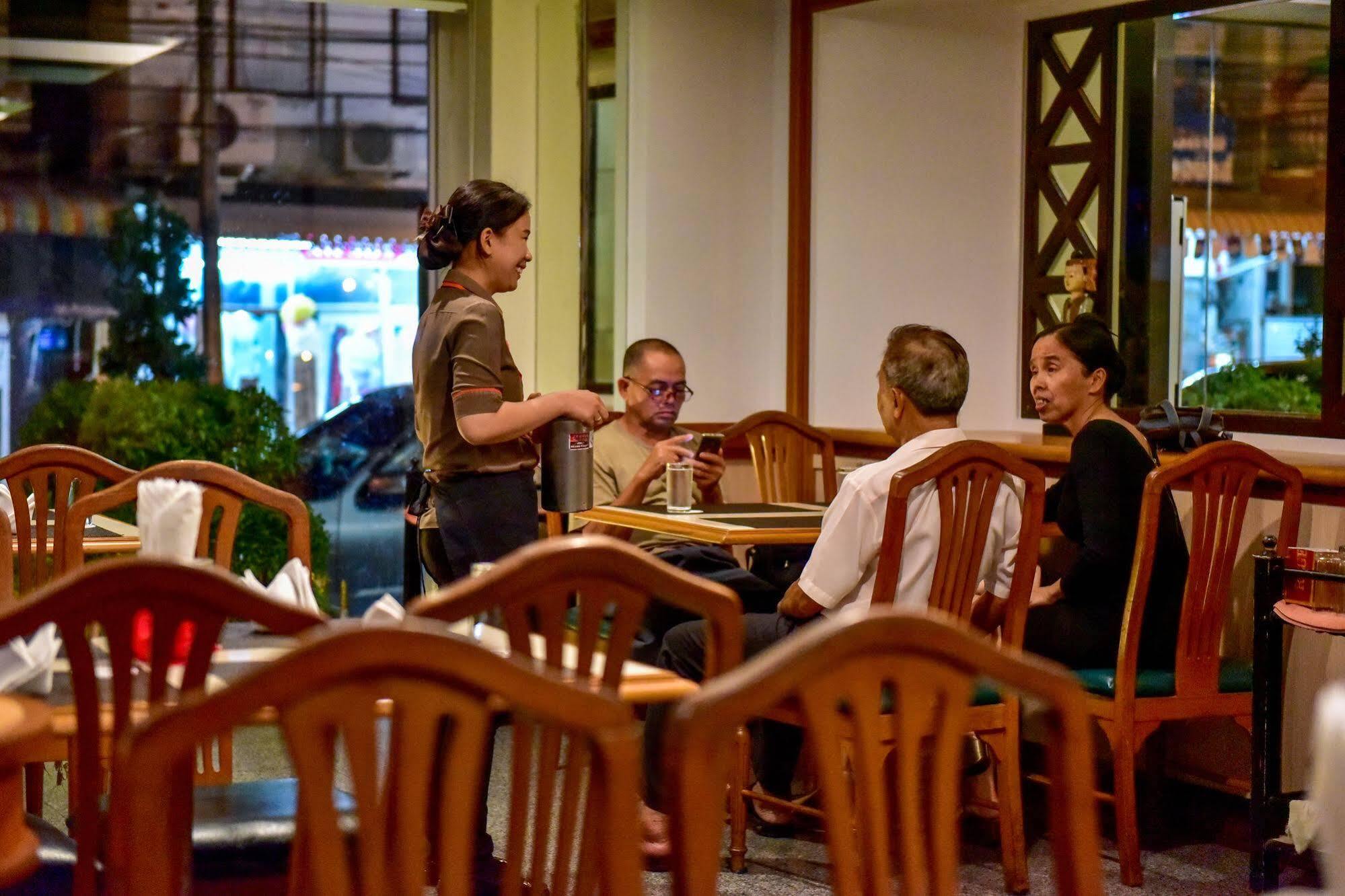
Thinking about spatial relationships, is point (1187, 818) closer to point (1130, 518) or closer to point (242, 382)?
point (1130, 518)

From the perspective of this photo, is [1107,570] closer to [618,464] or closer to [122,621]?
[618,464]

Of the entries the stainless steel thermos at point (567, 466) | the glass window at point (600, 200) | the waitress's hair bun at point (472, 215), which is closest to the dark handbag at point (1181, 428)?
the stainless steel thermos at point (567, 466)

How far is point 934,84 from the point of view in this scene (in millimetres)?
6090

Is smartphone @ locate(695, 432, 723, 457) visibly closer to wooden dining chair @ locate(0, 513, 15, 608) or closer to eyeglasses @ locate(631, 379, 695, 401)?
eyeglasses @ locate(631, 379, 695, 401)

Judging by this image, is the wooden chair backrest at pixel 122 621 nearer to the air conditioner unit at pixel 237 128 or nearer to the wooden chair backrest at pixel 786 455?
the wooden chair backrest at pixel 786 455

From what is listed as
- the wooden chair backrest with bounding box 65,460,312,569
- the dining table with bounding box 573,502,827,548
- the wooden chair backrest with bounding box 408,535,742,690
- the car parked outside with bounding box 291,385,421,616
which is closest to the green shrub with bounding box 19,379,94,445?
the car parked outside with bounding box 291,385,421,616

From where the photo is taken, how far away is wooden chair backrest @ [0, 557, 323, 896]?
5.40ft

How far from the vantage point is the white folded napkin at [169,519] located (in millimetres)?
2334

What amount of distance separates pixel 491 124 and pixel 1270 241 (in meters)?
3.02

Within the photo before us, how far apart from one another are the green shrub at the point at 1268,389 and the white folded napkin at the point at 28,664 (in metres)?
4.01

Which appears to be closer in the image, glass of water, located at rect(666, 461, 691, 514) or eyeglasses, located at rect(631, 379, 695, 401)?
glass of water, located at rect(666, 461, 691, 514)

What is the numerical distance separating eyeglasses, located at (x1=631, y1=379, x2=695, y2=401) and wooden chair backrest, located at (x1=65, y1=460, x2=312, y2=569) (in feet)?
5.29

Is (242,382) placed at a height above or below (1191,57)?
below

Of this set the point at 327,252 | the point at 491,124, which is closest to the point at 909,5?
the point at 491,124
